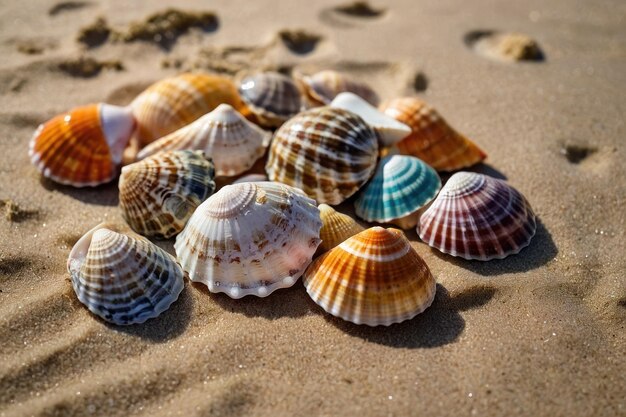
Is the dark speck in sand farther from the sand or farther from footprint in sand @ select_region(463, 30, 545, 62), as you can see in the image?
footprint in sand @ select_region(463, 30, 545, 62)

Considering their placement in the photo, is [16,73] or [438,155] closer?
[438,155]

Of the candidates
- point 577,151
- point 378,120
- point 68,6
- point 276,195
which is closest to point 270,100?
point 378,120

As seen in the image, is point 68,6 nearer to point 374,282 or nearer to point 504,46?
point 504,46

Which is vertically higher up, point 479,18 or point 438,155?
point 479,18

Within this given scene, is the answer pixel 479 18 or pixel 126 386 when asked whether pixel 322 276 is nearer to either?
pixel 126 386

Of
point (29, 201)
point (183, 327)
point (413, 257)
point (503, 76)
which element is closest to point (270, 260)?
point (183, 327)

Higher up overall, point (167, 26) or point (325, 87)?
point (167, 26)
